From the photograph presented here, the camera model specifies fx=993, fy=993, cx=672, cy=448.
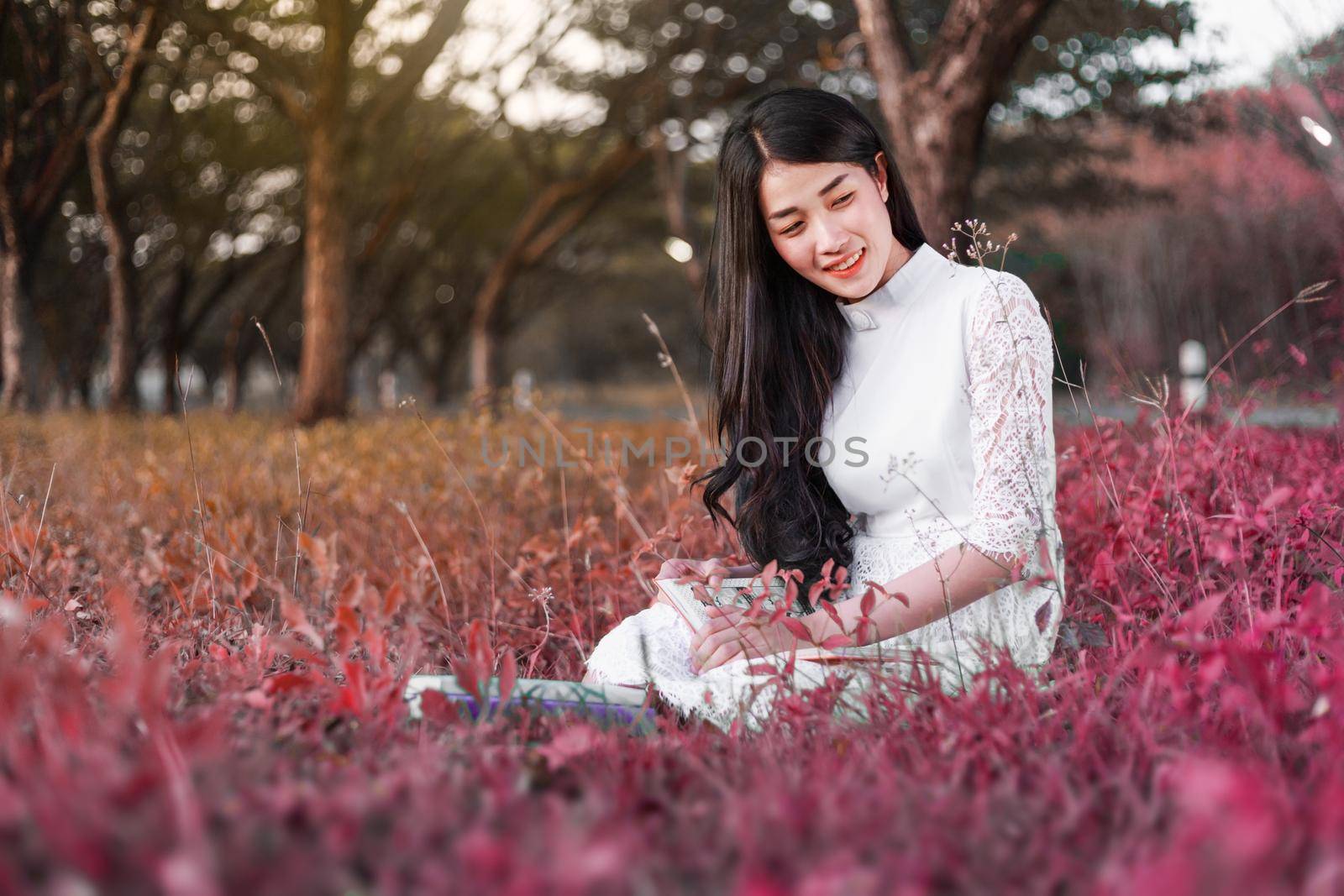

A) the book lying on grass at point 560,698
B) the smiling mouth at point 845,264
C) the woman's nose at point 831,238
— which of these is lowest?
the book lying on grass at point 560,698

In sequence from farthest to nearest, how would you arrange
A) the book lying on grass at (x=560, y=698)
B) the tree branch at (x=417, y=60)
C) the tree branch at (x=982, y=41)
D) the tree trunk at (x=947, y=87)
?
1. the tree branch at (x=417, y=60)
2. the tree trunk at (x=947, y=87)
3. the tree branch at (x=982, y=41)
4. the book lying on grass at (x=560, y=698)

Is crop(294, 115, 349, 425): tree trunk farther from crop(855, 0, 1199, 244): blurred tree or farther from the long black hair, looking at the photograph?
the long black hair

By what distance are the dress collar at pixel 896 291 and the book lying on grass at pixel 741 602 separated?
0.74m

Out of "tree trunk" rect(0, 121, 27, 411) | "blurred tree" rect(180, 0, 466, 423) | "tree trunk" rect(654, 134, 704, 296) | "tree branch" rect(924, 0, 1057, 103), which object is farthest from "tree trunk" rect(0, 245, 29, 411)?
"tree branch" rect(924, 0, 1057, 103)

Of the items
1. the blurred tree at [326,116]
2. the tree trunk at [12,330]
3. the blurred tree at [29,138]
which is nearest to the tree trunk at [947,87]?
the blurred tree at [326,116]

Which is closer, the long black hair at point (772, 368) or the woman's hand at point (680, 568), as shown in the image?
the woman's hand at point (680, 568)

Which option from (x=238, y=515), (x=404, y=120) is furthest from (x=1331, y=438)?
(x=404, y=120)

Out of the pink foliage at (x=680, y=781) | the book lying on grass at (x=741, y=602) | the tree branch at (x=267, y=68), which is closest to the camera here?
the pink foliage at (x=680, y=781)

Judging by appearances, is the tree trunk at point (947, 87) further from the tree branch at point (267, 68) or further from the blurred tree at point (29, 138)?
the blurred tree at point (29, 138)

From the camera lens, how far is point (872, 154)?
8.09 feet

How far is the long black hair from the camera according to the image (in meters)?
2.55

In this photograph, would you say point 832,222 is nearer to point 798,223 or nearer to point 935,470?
point 798,223

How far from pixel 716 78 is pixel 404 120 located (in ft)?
18.9

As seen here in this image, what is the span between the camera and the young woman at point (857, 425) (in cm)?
212
